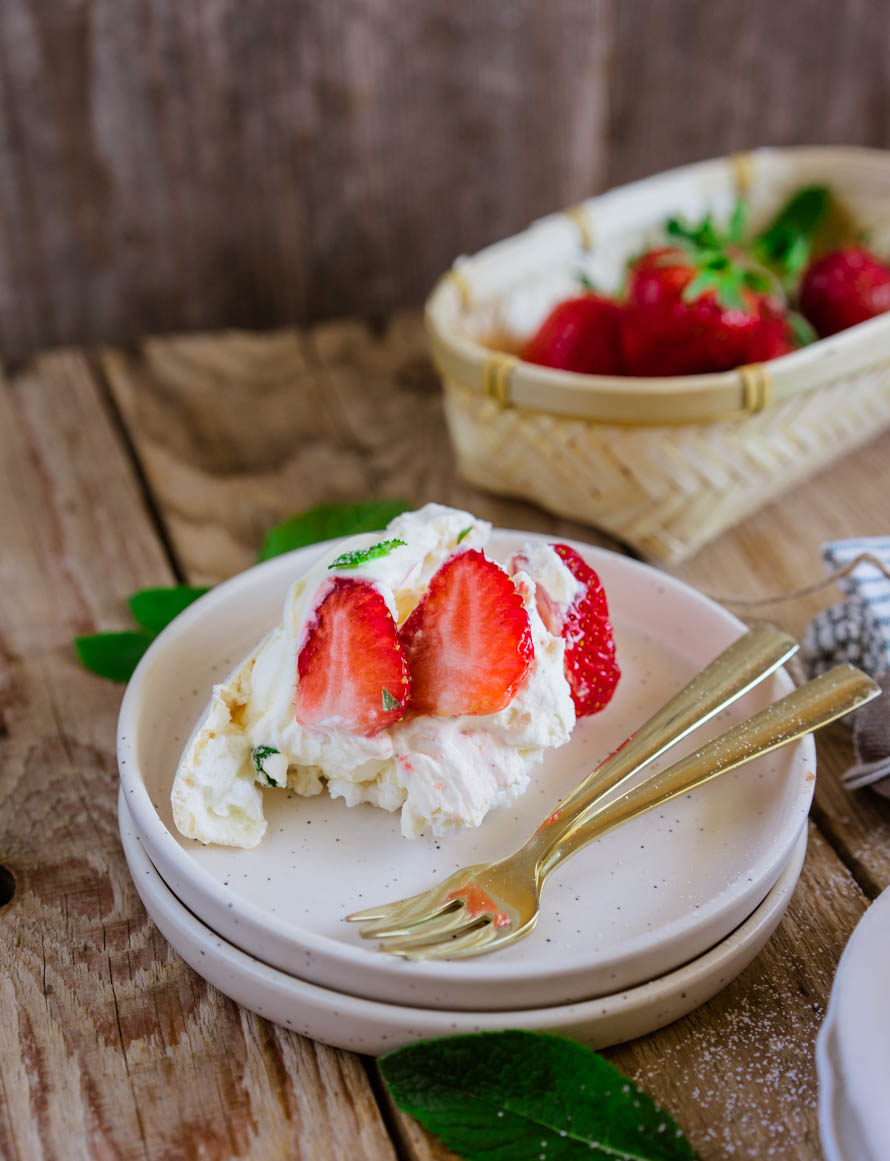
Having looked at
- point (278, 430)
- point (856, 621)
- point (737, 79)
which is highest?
point (737, 79)

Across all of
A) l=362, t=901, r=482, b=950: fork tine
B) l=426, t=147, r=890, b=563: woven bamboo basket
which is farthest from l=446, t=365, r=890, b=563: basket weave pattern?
l=362, t=901, r=482, b=950: fork tine

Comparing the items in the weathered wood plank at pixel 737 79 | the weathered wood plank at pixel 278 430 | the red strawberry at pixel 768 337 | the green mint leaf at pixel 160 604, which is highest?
the weathered wood plank at pixel 737 79

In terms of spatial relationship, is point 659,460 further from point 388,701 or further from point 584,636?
point 388,701

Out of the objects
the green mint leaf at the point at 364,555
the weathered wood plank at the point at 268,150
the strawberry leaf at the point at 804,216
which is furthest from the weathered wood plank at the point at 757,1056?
the weathered wood plank at the point at 268,150

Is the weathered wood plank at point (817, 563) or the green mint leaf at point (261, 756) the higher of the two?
the green mint leaf at point (261, 756)

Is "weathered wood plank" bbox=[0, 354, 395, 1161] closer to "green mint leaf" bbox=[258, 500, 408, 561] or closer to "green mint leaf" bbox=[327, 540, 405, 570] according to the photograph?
Result: "green mint leaf" bbox=[258, 500, 408, 561]

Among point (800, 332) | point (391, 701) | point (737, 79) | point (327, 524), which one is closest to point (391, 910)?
point (391, 701)

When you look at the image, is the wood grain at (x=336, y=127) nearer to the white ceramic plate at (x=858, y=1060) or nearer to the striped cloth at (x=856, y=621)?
the striped cloth at (x=856, y=621)
